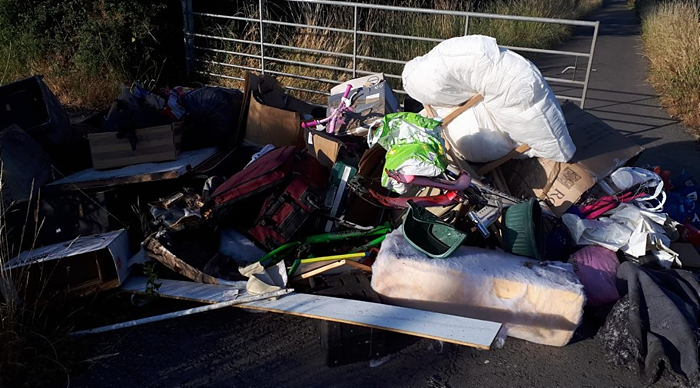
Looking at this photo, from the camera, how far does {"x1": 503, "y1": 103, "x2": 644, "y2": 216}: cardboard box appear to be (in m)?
4.34

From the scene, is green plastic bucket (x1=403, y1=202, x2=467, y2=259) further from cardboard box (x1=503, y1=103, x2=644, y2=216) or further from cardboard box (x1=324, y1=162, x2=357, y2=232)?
cardboard box (x1=503, y1=103, x2=644, y2=216)

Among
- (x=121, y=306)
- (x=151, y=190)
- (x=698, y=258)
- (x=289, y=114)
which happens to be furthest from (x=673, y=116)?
(x=121, y=306)

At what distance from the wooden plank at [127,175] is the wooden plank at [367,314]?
967 mm

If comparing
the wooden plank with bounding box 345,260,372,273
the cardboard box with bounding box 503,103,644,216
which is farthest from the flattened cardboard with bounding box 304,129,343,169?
the cardboard box with bounding box 503,103,644,216

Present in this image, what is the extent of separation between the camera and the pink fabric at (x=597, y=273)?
360cm

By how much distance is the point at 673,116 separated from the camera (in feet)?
27.1

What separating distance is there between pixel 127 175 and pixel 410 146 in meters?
2.11

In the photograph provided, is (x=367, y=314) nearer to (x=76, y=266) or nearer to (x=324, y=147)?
A: (x=324, y=147)

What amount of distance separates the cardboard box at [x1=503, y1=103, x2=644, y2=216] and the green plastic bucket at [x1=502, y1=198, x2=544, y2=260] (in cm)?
65

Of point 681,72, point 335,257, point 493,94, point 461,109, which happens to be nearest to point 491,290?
point 335,257

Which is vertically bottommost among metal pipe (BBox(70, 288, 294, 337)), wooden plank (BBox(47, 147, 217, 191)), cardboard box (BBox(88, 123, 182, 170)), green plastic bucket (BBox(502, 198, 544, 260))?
metal pipe (BBox(70, 288, 294, 337))

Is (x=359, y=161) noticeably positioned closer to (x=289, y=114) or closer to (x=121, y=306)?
(x=289, y=114)

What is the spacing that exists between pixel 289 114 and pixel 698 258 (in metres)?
3.34

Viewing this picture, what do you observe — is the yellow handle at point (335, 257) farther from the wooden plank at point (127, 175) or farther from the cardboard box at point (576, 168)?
the cardboard box at point (576, 168)
